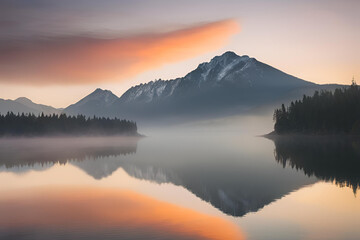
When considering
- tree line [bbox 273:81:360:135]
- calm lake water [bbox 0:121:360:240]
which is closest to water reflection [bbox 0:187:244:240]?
calm lake water [bbox 0:121:360:240]

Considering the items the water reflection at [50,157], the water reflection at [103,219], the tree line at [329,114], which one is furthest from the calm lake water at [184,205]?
the tree line at [329,114]

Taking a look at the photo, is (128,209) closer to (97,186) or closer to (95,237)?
(95,237)

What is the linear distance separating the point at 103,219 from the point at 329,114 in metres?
155

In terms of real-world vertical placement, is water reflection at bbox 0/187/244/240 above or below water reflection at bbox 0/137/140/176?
below

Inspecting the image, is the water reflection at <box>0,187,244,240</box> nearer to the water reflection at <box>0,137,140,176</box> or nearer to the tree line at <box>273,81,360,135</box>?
the water reflection at <box>0,137,140,176</box>

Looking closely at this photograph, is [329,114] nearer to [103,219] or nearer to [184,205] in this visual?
[184,205]

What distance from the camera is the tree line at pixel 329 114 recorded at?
15325 cm

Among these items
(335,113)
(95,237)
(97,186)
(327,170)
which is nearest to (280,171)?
(327,170)

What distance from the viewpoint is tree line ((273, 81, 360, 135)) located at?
153m

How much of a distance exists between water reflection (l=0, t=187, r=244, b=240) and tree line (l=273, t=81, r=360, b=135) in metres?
140

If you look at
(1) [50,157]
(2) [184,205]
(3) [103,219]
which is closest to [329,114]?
(1) [50,157]

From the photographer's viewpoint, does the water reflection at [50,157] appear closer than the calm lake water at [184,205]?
No

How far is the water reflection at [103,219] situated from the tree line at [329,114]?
139609 mm

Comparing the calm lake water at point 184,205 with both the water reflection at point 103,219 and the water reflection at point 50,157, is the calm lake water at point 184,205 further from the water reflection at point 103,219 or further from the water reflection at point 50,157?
the water reflection at point 50,157
